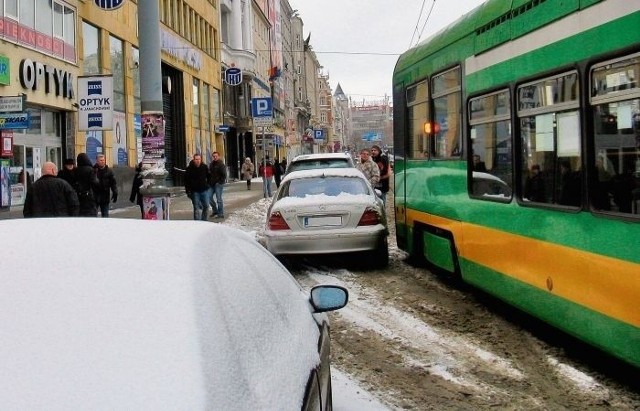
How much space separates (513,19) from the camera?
5.58m

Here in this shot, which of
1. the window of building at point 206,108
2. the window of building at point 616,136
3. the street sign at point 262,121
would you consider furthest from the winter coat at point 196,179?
the window of building at point 206,108

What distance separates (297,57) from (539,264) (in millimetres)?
101262

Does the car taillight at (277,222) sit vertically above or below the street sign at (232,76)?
below

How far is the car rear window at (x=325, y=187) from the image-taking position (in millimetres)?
9406

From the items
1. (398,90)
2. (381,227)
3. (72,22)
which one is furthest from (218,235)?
(72,22)

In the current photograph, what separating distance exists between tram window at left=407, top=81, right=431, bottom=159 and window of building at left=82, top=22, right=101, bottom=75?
1549 centimetres

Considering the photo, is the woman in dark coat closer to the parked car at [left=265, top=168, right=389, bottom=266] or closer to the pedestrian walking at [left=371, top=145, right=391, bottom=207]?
the parked car at [left=265, top=168, right=389, bottom=266]

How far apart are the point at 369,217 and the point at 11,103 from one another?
10.5m

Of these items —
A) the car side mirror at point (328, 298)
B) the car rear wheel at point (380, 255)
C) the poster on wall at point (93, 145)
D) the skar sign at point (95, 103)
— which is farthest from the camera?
the poster on wall at point (93, 145)

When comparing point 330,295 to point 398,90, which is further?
point 398,90

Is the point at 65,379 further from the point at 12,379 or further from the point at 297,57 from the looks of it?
the point at 297,57

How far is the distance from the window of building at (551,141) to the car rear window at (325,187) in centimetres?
416

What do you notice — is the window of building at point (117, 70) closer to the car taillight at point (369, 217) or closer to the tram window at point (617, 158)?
the car taillight at point (369, 217)

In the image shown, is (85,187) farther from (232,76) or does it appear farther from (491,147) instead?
(232,76)
